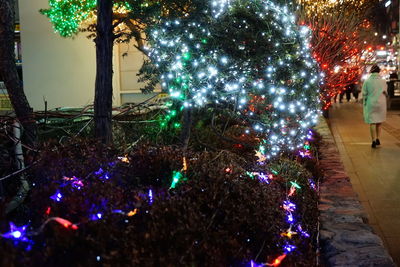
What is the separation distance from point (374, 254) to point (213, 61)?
2.47 metres

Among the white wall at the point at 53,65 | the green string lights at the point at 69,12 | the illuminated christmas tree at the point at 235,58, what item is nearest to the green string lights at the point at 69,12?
the green string lights at the point at 69,12

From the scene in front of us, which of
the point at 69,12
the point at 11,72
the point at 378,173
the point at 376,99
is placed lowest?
the point at 378,173

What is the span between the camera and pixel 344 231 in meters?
4.66

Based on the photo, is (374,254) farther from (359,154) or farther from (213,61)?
(359,154)

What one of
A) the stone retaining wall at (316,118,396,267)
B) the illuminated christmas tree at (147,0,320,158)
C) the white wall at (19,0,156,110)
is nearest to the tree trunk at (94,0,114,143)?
the illuminated christmas tree at (147,0,320,158)

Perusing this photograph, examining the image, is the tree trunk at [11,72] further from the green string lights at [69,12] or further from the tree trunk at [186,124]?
the green string lights at [69,12]

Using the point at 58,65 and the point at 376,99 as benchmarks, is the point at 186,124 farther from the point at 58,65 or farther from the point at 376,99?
the point at 58,65

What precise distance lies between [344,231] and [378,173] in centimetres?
408

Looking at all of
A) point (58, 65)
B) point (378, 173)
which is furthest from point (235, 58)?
point (58, 65)

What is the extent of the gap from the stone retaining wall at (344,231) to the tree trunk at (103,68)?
2520mm

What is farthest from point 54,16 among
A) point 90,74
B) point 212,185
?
point 212,185

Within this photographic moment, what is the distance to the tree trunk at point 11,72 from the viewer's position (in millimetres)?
4688

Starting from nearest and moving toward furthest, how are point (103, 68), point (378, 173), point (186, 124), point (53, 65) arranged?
1. point (103, 68)
2. point (186, 124)
3. point (378, 173)
4. point (53, 65)

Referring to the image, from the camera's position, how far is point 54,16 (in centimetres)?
884
